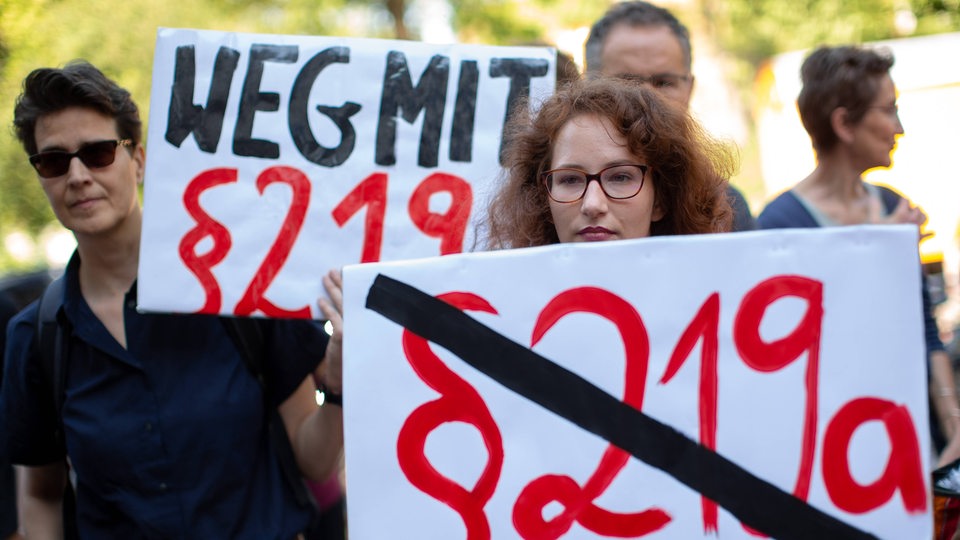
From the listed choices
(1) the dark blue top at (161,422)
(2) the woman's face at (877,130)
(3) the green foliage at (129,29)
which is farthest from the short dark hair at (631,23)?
(3) the green foliage at (129,29)

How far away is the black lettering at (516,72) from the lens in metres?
2.61

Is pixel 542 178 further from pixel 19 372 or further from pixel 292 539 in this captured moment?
pixel 19 372

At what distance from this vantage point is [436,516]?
5.78 feet

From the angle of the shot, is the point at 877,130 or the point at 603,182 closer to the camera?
the point at 603,182

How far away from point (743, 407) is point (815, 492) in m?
0.17

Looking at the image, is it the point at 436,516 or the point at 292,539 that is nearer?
the point at 436,516

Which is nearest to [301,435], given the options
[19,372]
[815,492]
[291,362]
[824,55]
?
[291,362]

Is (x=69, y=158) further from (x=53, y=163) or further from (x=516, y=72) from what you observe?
(x=516, y=72)

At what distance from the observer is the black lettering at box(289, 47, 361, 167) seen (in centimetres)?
261

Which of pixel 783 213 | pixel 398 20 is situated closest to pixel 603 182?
pixel 783 213

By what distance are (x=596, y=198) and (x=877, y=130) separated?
1.78 metres

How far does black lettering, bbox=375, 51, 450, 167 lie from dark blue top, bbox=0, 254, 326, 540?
53 cm

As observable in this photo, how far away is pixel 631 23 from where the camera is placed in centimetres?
321

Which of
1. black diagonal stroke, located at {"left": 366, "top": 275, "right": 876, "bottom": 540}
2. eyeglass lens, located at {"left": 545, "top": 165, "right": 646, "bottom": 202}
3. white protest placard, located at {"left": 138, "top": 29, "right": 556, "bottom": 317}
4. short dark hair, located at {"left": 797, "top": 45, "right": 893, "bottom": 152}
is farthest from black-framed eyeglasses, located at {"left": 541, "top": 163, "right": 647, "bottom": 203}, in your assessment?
short dark hair, located at {"left": 797, "top": 45, "right": 893, "bottom": 152}
